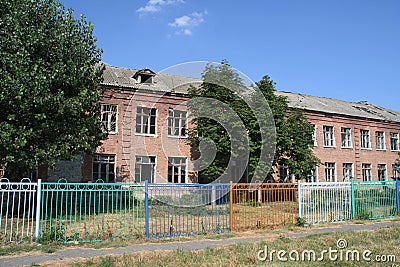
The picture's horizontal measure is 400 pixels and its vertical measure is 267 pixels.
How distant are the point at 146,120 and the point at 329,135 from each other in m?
15.5

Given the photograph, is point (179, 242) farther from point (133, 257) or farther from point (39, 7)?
point (39, 7)

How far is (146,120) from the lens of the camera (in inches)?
882

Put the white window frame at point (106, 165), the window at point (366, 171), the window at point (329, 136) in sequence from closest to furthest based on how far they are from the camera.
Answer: the white window frame at point (106, 165) → the window at point (329, 136) → the window at point (366, 171)

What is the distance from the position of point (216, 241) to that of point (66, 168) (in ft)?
40.5

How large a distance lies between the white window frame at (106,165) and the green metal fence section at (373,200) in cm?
1273

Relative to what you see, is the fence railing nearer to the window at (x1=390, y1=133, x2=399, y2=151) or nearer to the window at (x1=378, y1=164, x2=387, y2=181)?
the window at (x1=378, y1=164, x2=387, y2=181)

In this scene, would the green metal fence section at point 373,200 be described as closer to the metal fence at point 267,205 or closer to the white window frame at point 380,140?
the metal fence at point 267,205

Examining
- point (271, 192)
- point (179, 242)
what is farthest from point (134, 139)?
point (179, 242)

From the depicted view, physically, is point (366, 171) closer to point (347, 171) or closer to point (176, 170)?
point (347, 171)

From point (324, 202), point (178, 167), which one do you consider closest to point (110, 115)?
point (178, 167)

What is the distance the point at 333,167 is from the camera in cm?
2959

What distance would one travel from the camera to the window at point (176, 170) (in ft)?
74.2

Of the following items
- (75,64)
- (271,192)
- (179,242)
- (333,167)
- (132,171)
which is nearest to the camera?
(179,242)

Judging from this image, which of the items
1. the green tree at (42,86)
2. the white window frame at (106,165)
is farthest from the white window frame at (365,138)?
the green tree at (42,86)
